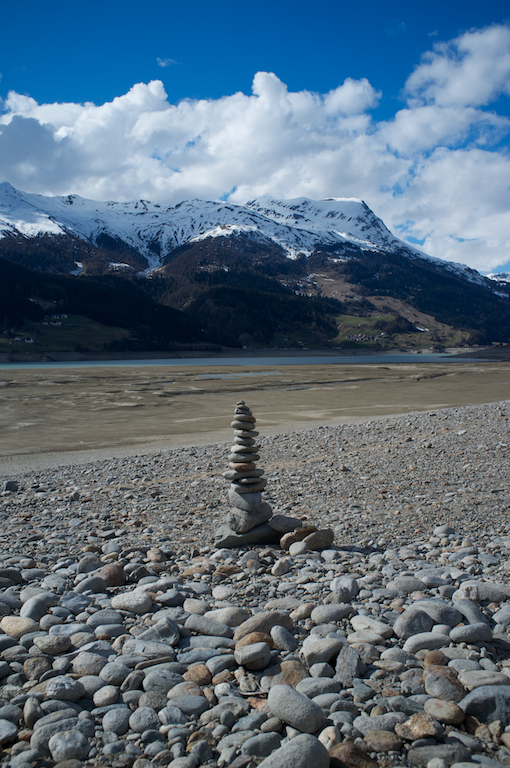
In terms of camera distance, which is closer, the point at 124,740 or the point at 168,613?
the point at 124,740

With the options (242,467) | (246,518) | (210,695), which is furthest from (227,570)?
(210,695)

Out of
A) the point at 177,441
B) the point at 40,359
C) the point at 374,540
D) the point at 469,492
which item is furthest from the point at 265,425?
the point at 40,359

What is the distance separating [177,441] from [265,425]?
24.4ft

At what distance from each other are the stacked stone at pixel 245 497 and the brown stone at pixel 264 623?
11.8 feet

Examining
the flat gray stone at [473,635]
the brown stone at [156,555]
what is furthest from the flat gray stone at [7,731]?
the flat gray stone at [473,635]

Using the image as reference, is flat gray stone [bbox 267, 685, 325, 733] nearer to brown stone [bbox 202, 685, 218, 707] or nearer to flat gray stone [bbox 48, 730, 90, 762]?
brown stone [bbox 202, 685, 218, 707]

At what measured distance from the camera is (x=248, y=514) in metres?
9.51

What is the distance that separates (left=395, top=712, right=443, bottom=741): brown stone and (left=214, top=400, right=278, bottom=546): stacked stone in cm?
557

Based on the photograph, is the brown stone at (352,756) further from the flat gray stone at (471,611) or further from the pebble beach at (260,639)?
the flat gray stone at (471,611)

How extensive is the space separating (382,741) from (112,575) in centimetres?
483

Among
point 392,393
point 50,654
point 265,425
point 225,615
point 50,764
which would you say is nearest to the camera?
point 50,764

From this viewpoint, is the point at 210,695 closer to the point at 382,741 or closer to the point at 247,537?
the point at 382,741

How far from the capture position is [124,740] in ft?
13.1

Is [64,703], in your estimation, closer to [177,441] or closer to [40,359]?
[177,441]
